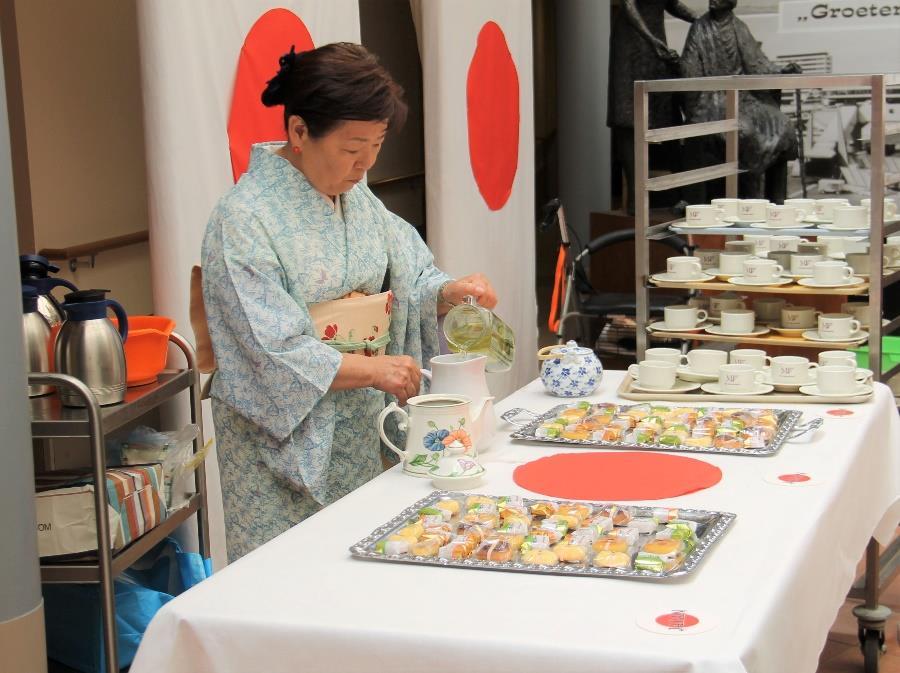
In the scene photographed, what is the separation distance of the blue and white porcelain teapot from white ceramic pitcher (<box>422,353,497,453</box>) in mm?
442

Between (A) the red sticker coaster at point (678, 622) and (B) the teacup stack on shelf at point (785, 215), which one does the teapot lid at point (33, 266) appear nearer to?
(A) the red sticker coaster at point (678, 622)

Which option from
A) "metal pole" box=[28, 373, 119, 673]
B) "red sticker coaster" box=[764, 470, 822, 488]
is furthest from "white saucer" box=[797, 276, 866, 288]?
"metal pole" box=[28, 373, 119, 673]

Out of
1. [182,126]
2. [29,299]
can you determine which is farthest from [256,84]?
[29,299]

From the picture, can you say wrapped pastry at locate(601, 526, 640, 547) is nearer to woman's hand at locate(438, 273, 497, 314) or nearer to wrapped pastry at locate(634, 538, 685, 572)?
wrapped pastry at locate(634, 538, 685, 572)

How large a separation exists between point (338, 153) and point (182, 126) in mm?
720

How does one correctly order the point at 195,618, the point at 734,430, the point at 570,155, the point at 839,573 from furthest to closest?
the point at 570,155 → the point at 734,430 → the point at 839,573 → the point at 195,618

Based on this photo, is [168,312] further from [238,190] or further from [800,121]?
[800,121]

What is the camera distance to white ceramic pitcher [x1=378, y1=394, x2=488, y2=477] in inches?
79.4

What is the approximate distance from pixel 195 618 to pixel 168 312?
1399mm

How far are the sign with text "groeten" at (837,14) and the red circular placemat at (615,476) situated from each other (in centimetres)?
439

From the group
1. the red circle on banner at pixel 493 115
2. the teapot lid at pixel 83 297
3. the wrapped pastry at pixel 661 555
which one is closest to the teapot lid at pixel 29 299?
the teapot lid at pixel 83 297

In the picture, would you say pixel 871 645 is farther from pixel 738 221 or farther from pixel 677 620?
Result: pixel 677 620

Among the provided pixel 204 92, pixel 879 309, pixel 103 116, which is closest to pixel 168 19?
pixel 204 92

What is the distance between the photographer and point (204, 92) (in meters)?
2.90
